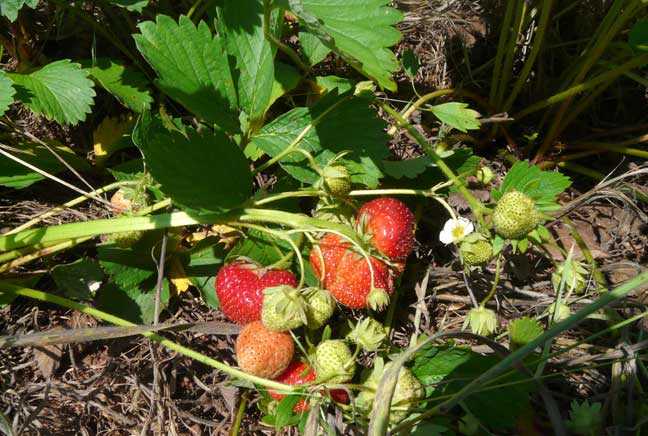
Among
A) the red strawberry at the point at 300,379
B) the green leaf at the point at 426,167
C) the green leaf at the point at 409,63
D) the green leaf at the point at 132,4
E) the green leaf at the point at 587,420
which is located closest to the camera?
the green leaf at the point at 587,420

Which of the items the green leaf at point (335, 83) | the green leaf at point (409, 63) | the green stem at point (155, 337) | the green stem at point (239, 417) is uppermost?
the green leaf at point (409, 63)

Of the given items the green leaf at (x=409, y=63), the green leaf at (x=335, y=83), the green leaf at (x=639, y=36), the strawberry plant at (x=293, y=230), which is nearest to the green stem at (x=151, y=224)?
the strawberry plant at (x=293, y=230)

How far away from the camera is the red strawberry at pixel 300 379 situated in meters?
1.30

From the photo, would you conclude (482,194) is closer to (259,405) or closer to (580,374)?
(580,374)

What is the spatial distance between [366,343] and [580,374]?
601 millimetres

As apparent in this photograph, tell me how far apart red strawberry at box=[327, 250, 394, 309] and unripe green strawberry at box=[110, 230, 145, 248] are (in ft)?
1.53

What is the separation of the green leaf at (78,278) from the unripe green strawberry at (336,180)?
676mm

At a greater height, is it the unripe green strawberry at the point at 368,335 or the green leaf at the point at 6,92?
the green leaf at the point at 6,92

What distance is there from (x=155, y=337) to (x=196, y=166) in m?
0.41

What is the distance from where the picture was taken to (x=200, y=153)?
4.20ft

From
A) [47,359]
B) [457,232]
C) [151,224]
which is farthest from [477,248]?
[47,359]

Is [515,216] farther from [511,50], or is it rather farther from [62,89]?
[62,89]

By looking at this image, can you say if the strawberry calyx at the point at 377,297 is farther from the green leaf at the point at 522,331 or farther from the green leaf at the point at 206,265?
the green leaf at the point at 206,265

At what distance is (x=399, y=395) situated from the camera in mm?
1210
